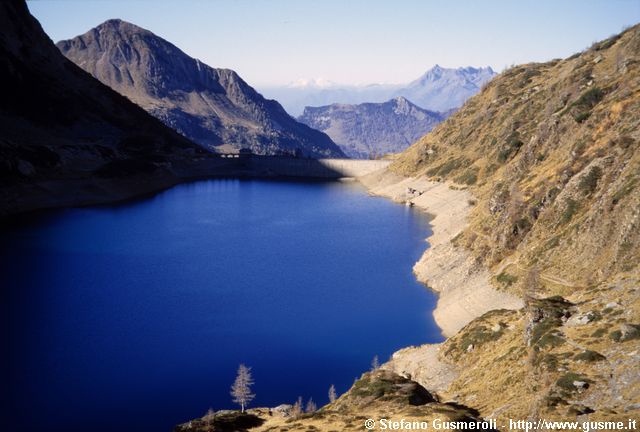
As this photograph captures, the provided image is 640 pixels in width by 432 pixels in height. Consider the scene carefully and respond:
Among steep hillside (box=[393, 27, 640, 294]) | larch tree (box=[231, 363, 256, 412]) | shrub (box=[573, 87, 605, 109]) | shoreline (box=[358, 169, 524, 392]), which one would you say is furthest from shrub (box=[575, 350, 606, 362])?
shrub (box=[573, 87, 605, 109])

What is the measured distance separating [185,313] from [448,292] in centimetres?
3234

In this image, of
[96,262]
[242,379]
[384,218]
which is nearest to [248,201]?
[384,218]

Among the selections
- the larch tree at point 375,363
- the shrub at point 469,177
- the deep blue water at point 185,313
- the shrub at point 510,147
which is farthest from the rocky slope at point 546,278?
the deep blue water at point 185,313

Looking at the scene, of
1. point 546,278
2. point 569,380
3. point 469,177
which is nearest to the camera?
point 569,380

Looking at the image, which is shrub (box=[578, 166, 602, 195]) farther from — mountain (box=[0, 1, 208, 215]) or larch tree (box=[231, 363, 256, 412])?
mountain (box=[0, 1, 208, 215])

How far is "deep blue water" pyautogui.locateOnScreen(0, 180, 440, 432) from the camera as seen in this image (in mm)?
53375

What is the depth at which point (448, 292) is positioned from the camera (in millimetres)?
79438

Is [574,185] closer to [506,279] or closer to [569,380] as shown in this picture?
[506,279]

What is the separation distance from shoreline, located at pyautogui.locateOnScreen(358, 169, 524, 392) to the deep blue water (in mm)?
2144

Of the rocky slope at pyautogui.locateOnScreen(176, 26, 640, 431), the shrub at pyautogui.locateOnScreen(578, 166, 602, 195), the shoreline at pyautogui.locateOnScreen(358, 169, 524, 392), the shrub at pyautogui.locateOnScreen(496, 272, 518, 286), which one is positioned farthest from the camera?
the shrub at pyautogui.locateOnScreen(578, 166, 602, 195)

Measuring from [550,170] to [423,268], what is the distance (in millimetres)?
22059

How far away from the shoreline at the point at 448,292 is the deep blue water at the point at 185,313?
2.14 meters

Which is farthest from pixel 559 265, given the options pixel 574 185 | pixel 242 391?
pixel 242 391

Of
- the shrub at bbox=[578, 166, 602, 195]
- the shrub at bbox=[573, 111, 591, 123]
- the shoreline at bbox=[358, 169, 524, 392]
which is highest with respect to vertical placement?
the shrub at bbox=[573, 111, 591, 123]
